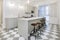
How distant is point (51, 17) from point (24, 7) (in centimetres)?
377

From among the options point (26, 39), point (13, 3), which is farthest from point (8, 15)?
point (26, 39)

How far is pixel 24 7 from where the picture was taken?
801 cm

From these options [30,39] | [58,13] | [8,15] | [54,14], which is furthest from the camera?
[54,14]

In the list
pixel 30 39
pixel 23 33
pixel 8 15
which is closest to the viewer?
pixel 30 39

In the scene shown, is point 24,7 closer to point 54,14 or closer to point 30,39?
point 54,14

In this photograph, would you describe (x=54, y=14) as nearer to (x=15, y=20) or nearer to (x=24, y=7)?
(x=24, y=7)

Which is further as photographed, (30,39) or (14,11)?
(14,11)

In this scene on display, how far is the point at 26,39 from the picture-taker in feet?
11.1

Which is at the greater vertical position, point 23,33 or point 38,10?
point 38,10

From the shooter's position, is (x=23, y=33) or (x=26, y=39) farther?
(x=23, y=33)

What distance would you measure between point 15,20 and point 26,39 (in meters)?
3.09

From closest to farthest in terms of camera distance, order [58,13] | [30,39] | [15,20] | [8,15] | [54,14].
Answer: [30,39] < [8,15] < [15,20] < [58,13] < [54,14]

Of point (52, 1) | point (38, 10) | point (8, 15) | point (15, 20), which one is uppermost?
point (52, 1)

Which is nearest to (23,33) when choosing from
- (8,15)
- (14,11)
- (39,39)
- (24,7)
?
(39,39)
